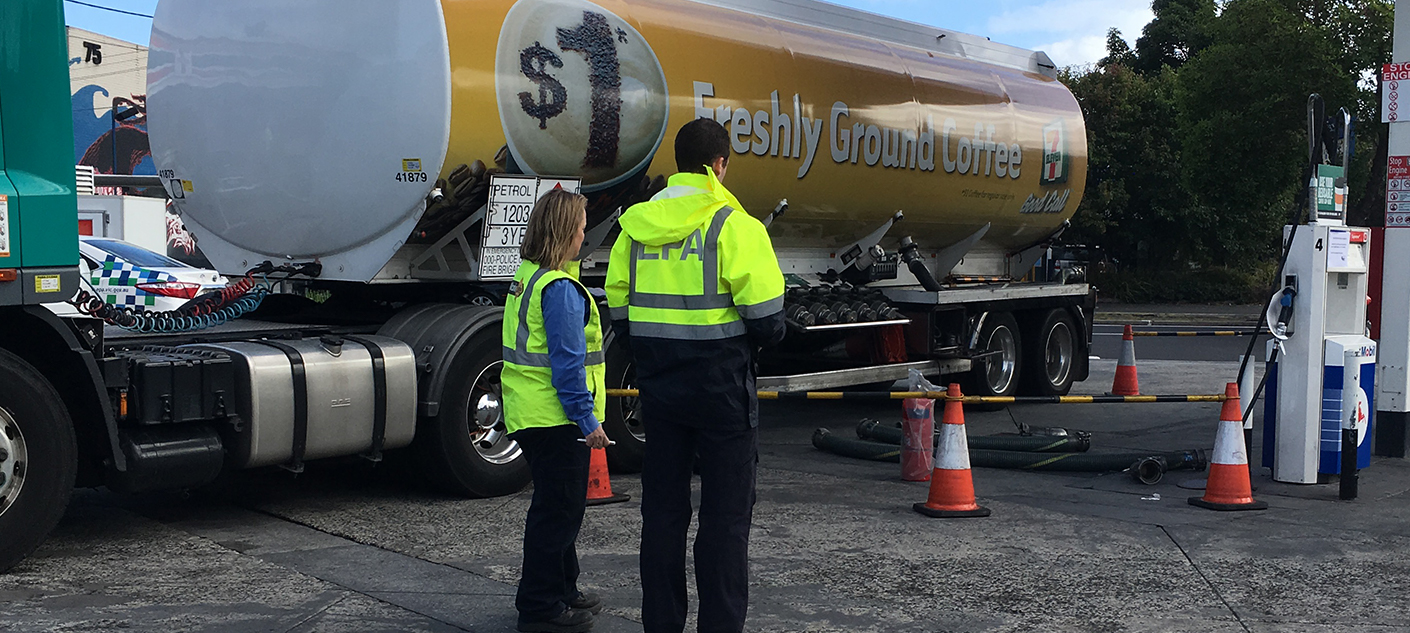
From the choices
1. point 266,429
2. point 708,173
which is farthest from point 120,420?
point 708,173

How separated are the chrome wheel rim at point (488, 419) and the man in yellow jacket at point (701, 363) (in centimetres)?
336

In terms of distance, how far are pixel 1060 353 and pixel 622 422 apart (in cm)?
677

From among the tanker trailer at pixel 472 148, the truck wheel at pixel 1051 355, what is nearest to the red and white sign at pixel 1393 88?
the tanker trailer at pixel 472 148

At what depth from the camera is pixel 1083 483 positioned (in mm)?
8719

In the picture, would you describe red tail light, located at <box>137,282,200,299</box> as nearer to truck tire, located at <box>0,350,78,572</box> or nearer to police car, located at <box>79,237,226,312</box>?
police car, located at <box>79,237,226,312</box>

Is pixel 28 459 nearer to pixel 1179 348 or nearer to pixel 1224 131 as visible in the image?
pixel 1179 348

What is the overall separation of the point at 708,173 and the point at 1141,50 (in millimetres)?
44236

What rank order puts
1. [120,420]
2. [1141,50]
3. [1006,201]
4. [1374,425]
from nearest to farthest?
[120,420] → [1374,425] → [1006,201] → [1141,50]

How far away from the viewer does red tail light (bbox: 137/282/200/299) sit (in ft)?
37.7

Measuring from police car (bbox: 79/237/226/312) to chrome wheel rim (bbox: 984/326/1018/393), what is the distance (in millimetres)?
7051

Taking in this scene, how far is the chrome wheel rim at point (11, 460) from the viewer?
19.3 feet

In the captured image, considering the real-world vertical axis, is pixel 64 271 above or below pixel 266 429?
above

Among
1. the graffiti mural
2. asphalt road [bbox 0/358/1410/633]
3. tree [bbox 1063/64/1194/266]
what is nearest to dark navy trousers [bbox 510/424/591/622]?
asphalt road [bbox 0/358/1410/633]

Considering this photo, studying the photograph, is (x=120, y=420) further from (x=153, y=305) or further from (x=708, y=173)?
(x=153, y=305)
